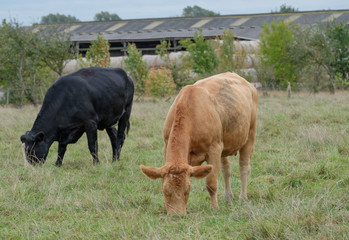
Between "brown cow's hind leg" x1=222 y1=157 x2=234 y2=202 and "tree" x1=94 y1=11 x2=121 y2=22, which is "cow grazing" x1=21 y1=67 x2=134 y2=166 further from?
"tree" x1=94 y1=11 x2=121 y2=22

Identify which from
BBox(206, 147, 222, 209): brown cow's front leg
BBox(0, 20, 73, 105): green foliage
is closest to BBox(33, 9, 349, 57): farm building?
BBox(0, 20, 73, 105): green foliage

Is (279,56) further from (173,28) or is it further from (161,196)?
(173,28)

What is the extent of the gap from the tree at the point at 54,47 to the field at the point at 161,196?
10.1 metres

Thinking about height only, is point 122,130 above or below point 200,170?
below

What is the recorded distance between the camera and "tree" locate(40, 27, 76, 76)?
21219 mm

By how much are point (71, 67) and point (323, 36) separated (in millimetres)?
18954

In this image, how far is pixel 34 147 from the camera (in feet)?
29.0

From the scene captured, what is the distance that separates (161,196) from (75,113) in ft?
11.1

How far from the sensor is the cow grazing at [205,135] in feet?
16.6

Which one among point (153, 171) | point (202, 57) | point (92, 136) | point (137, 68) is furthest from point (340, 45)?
point (153, 171)

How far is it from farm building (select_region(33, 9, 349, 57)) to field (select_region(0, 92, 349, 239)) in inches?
1394

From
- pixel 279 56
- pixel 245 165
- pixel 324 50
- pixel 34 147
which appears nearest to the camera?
pixel 245 165

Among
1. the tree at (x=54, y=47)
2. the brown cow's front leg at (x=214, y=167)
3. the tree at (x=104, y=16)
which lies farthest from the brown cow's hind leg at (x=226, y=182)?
the tree at (x=104, y=16)

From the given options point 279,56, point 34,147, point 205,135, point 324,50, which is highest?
point 205,135
